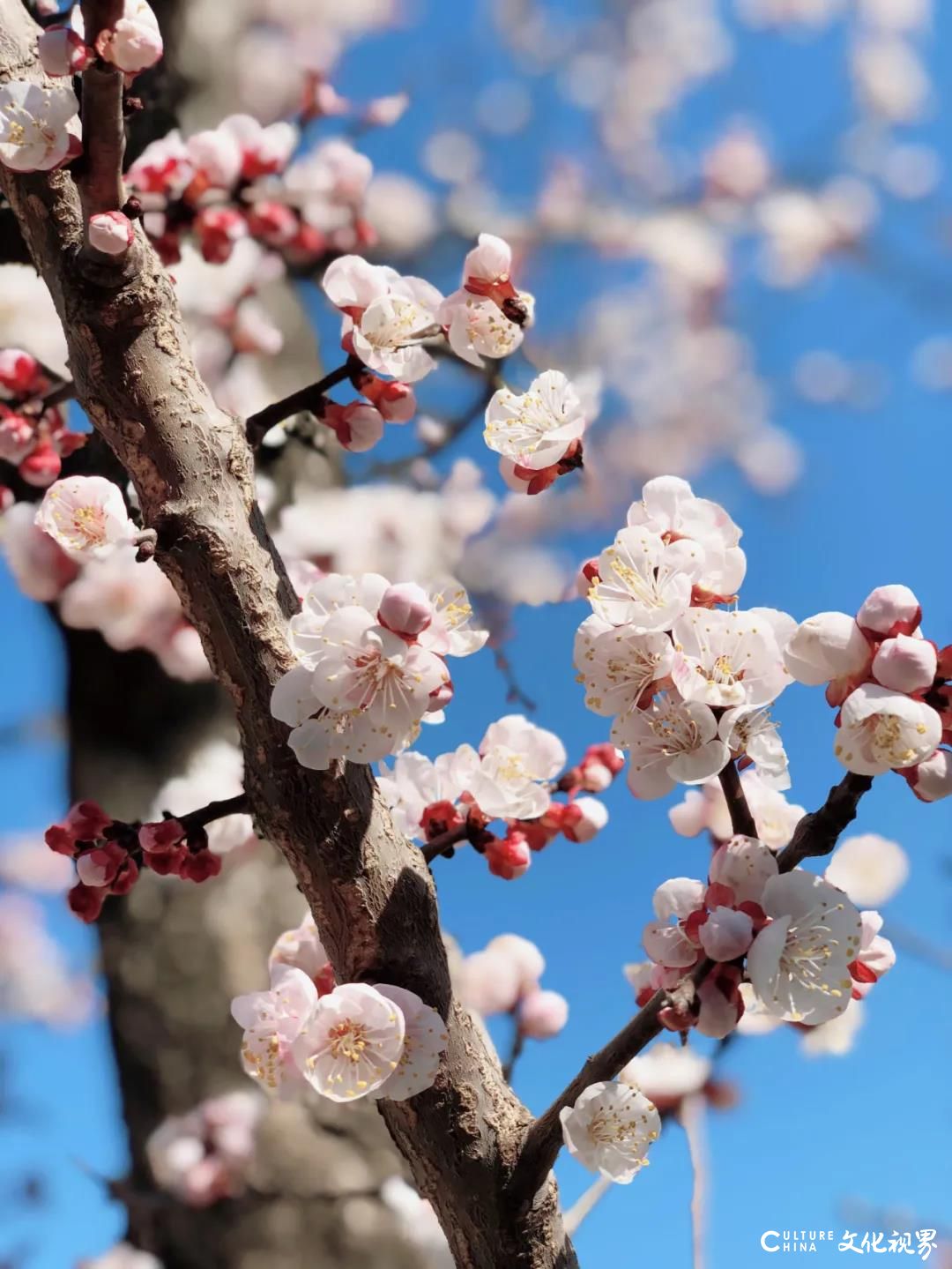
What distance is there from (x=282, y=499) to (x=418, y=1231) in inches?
42.9

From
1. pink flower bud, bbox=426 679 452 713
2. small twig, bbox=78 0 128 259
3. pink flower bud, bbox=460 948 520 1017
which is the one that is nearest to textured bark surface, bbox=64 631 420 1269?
pink flower bud, bbox=460 948 520 1017

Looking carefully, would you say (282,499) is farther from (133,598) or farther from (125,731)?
(125,731)

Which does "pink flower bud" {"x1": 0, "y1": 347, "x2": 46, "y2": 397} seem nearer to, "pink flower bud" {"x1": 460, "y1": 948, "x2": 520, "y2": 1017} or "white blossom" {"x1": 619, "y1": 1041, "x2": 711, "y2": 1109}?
→ "pink flower bud" {"x1": 460, "y1": 948, "x2": 520, "y2": 1017}

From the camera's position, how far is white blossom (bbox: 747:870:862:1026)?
0.59m

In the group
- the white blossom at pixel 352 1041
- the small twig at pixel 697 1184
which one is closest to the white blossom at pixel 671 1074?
the small twig at pixel 697 1184

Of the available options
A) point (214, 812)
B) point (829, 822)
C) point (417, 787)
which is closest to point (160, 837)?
point (214, 812)

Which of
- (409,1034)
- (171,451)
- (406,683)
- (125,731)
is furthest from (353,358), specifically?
(125,731)

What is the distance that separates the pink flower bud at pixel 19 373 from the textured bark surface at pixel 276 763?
0.45m

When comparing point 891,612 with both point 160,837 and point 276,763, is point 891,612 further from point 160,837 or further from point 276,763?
point 160,837

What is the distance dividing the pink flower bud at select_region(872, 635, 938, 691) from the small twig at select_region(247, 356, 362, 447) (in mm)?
514

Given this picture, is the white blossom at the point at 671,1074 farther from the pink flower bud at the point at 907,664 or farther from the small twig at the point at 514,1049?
the pink flower bud at the point at 907,664

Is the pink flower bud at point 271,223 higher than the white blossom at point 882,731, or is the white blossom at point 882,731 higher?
the pink flower bud at point 271,223

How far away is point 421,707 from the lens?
2.21ft

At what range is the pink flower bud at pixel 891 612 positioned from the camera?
1.91ft
